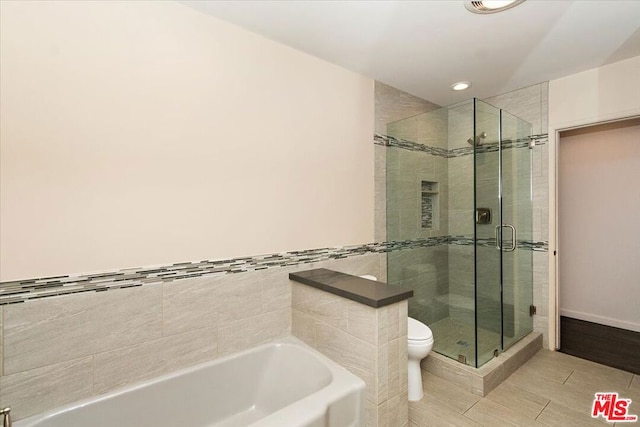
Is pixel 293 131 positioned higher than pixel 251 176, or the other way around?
pixel 293 131

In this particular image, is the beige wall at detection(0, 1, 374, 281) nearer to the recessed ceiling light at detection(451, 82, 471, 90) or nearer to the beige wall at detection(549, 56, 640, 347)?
the recessed ceiling light at detection(451, 82, 471, 90)

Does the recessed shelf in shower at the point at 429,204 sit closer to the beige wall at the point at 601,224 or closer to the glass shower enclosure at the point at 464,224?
the glass shower enclosure at the point at 464,224

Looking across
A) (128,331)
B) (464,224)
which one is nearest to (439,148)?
(464,224)

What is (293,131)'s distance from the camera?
217 centimetres

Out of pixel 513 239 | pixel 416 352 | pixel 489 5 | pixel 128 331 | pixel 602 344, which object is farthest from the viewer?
pixel 602 344

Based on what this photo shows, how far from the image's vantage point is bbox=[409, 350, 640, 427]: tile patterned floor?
1859mm

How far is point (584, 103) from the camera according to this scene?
2.63 meters

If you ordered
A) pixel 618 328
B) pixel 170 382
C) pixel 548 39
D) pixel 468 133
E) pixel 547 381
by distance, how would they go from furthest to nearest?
1. pixel 618 328
2. pixel 468 133
3. pixel 547 381
4. pixel 548 39
5. pixel 170 382

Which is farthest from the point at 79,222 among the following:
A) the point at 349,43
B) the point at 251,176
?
the point at 349,43

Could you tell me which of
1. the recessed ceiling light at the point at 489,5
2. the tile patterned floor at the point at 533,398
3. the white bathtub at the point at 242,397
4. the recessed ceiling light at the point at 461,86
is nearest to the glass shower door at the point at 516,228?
the tile patterned floor at the point at 533,398

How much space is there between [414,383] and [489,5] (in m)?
2.37

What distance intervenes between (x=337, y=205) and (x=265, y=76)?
42.0 inches

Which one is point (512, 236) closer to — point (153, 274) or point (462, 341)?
point (462, 341)

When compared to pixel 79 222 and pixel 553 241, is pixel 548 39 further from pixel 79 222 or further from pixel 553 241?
pixel 79 222
